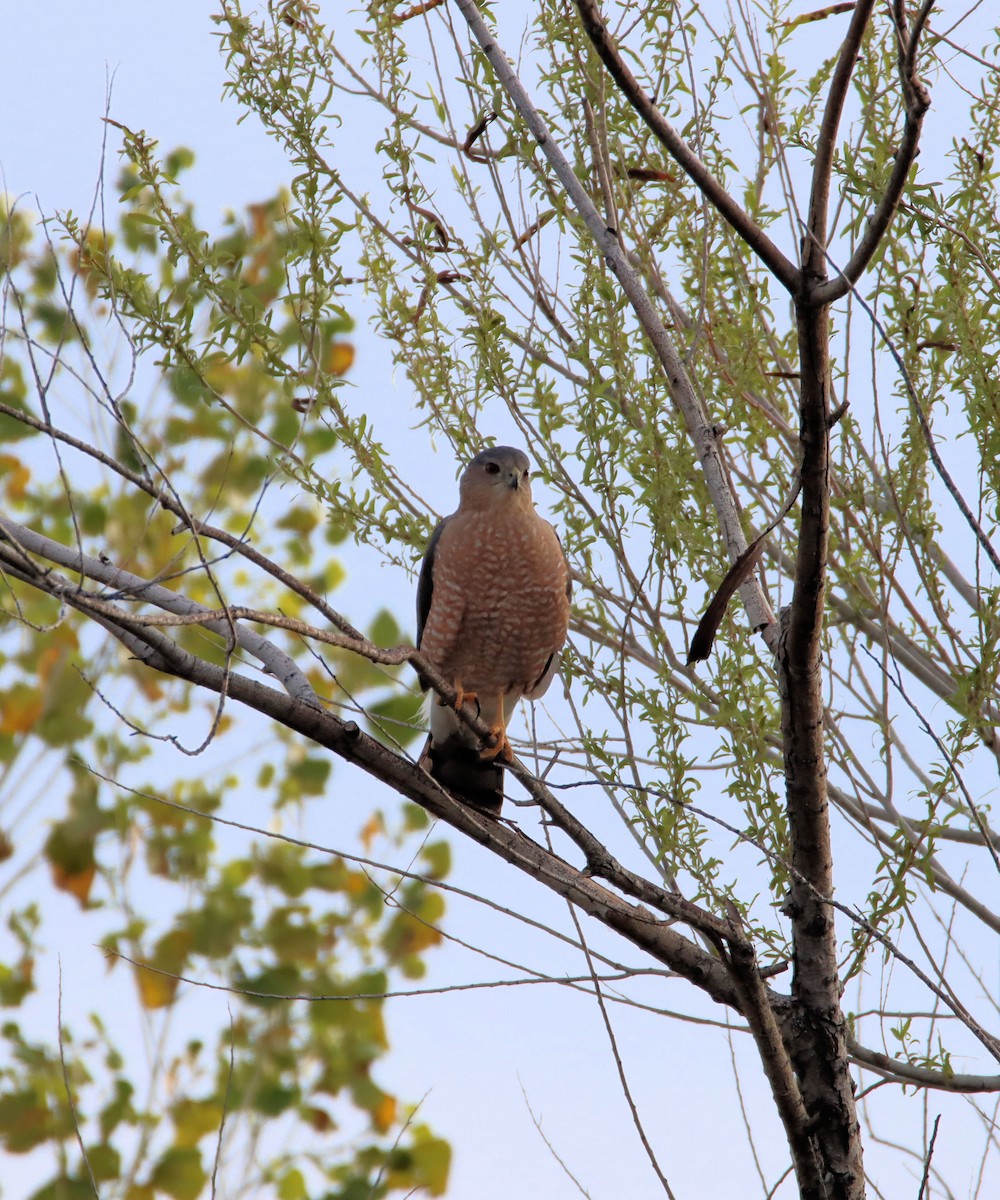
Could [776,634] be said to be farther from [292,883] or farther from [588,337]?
[292,883]

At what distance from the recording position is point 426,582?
14.8ft

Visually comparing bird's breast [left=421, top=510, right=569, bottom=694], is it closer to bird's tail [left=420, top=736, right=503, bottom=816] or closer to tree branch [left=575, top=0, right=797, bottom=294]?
bird's tail [left=420, top=736, right=503, bottom=816]

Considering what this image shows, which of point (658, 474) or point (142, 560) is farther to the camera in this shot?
point (142, 560)

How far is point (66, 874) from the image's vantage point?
6371 millimetres

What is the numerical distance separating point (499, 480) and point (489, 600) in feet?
1.51

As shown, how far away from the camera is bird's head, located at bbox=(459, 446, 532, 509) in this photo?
14.1ft

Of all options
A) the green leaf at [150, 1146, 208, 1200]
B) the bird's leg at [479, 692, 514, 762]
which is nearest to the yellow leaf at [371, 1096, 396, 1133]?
the green leaf at [150, 1146, 208, 1200]

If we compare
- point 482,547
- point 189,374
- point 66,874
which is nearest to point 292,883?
point 66,874

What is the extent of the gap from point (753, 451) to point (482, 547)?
1117 millimetres

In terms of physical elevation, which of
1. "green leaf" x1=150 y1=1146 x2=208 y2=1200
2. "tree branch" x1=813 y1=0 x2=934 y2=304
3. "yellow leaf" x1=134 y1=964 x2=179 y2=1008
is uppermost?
"tree branch" x1=813 y1=0 x2=934 y2=304

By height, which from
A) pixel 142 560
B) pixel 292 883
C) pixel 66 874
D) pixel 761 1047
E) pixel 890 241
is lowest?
pixel 761 1047

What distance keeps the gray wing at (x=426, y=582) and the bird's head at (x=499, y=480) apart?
0.17 meters

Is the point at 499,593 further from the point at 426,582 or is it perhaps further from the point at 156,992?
the point at 156,992

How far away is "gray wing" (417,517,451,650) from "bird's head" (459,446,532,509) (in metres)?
0.17
